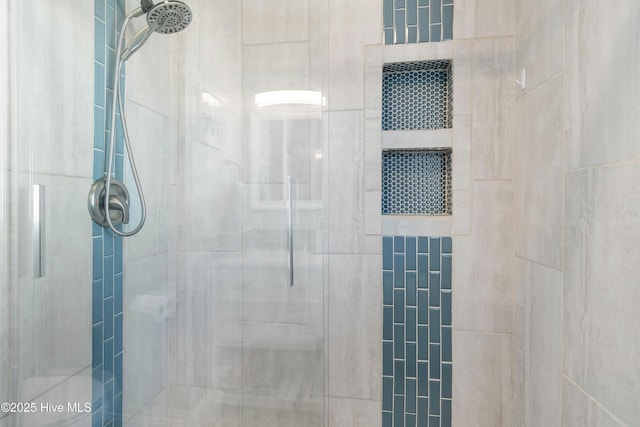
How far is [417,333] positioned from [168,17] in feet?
4.56

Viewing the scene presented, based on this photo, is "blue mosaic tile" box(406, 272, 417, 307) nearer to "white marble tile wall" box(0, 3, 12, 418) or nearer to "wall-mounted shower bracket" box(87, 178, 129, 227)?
"wall-mounted shower bracket" box(87, 178, 129, 227)

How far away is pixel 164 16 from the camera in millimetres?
865

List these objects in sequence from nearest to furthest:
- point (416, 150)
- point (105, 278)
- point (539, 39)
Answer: point (105, 278), point (539, 39), point (416, 150)

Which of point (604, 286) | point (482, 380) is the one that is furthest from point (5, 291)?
point (482, 380)

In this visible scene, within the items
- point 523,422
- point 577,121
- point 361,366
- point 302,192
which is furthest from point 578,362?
point 302,192

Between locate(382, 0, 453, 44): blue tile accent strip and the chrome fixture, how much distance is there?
947 mm

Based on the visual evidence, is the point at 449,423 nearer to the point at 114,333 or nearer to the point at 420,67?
the point at 114,333

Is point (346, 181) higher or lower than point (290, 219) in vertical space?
higher

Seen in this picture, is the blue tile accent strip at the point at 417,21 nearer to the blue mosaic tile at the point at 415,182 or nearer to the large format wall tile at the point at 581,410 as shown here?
the blue mosaic tile at the point at 415,182

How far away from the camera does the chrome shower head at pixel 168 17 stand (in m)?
0.86

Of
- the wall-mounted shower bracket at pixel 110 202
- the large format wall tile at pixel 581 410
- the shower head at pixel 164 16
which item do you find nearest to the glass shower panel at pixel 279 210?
the shower head at pixel 164 16

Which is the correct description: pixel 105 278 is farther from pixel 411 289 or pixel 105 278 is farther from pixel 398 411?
pixel 398 411

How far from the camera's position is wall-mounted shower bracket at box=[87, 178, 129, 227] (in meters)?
0.88

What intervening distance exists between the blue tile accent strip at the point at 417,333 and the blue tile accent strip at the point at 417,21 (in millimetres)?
823
